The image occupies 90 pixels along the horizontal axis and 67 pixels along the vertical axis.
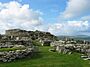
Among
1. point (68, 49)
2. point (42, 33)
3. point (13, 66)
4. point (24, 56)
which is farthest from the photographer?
point (42, 33)

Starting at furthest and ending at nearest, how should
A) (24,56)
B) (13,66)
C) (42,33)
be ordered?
(42,33) < (24,56) < (13,66)

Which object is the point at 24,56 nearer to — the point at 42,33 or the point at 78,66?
the point at 78,66

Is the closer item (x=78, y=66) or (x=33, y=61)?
(x=78, y=66)

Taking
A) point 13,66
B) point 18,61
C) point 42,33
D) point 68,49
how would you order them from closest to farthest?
point 13,66, point 18,61, point 68,49, point 42,33

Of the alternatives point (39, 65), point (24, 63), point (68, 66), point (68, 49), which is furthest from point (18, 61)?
point (68, 49)

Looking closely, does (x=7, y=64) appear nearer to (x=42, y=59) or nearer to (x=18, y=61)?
(x=18, y=61)

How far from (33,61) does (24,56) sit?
9.67ft

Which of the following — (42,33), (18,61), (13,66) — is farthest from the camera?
(42,33)

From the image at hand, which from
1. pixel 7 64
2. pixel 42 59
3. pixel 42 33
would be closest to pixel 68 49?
pixel 42 59

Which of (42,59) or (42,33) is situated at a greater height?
(42,33)

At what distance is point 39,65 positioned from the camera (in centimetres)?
3184

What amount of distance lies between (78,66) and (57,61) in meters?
4.01

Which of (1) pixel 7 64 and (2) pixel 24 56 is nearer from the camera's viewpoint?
(1) pixel 7 64

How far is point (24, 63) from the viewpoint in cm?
3291
